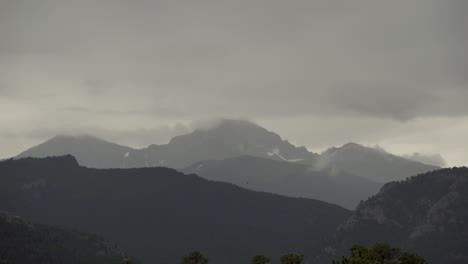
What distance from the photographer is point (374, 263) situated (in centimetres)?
19625

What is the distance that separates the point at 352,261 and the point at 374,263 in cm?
746

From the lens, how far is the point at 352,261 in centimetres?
19350
